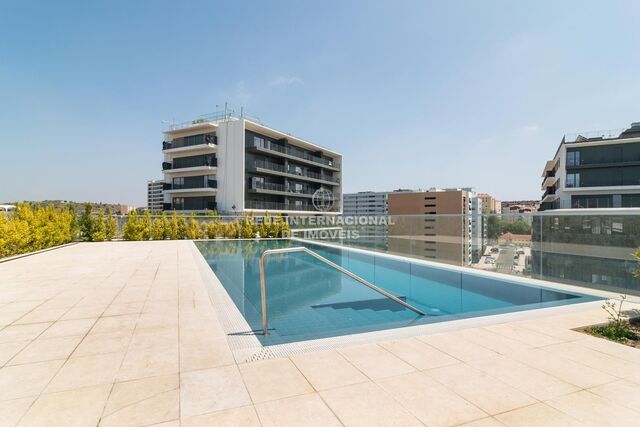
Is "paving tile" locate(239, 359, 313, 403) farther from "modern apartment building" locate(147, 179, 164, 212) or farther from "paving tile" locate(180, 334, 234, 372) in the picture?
"modern apartment building" locate(147, 179, 164, 212)

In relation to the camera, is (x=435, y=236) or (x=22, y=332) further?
(x=435, y=236)

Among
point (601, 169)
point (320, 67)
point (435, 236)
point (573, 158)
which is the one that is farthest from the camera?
point (573, 158)

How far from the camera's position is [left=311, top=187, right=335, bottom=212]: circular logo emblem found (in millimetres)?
42781

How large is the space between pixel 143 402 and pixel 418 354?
258 cm

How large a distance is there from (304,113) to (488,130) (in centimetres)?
1286

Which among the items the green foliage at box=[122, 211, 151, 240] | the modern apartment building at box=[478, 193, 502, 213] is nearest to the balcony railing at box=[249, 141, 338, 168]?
the green foliage at box=[122, 211, 151, 240]

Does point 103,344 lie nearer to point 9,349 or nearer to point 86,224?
point 9,349

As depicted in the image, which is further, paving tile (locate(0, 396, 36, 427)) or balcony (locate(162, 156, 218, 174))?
balcony (locate(162, 156, 218, 174))

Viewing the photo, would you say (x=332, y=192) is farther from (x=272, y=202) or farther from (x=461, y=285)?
(x=461, y=285)

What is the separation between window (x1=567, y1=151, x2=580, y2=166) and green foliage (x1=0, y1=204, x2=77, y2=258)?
47.3m

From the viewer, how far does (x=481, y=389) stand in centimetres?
255

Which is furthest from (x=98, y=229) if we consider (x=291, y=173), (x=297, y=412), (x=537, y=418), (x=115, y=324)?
(x=291, y=173)

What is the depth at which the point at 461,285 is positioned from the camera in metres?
7.83

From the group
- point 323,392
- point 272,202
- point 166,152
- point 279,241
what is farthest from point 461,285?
point 166,152
